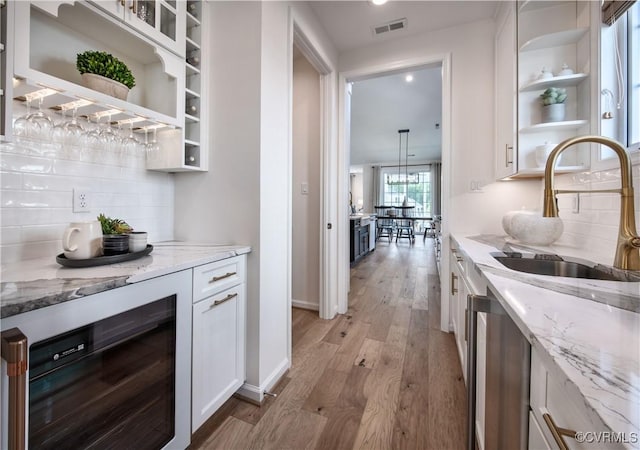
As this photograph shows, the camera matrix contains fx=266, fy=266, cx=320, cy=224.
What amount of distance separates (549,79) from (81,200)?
2847 mm

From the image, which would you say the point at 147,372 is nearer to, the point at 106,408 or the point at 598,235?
the point at 106,408

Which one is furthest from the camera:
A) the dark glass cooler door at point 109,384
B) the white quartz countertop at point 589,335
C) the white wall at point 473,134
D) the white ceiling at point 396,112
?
the white ceiling at point 396,112

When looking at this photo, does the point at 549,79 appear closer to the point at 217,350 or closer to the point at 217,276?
the point at 217,276

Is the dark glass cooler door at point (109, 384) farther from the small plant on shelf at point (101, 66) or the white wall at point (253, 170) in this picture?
the small plant on shelf at point (101, 66)

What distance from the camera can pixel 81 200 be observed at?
4.41 ft

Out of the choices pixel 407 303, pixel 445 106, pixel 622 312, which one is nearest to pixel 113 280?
pixel 622 312

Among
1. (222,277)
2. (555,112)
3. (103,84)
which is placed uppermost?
(555,112)

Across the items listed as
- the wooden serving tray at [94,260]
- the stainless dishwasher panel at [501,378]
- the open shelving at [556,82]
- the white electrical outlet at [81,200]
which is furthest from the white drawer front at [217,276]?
the open shelving at [556,82]

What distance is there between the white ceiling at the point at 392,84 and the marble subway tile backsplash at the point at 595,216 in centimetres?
166

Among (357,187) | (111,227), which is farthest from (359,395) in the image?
(357,187)

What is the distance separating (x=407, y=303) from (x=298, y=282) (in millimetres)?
1313

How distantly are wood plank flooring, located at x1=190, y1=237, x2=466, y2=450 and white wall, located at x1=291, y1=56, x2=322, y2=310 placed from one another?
38 cm

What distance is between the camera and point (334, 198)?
273cm

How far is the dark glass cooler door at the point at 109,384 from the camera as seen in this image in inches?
29.9
